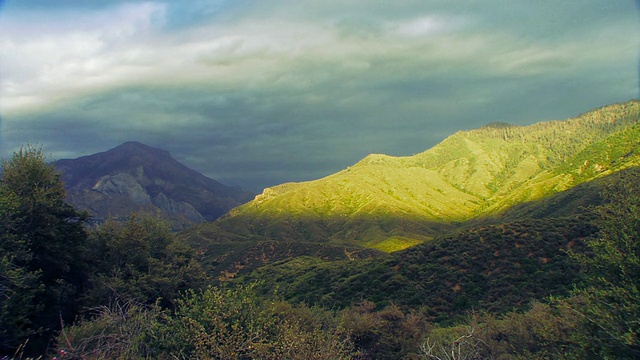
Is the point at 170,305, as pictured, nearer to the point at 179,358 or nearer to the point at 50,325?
the point at 50,325

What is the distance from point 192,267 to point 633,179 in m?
27.8

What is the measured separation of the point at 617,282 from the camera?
13578 mm

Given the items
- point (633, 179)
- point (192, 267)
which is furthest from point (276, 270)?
point (633, 179)

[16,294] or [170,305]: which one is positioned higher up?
[16,294]

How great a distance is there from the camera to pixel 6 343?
17.2 meters

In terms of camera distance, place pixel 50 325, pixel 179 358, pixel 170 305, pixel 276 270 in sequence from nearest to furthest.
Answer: pixel 179 358 < pixel 50 325 < pixel 170 305 < pixel 276 270

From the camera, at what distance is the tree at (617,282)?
39.0 feet

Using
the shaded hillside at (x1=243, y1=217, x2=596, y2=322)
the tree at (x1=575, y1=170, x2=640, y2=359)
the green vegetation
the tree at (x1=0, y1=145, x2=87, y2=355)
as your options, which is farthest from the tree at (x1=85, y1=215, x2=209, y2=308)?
the tree at (x1=575, y1=170, x2=640, y2=359)

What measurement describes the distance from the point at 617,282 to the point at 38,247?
89.4ft

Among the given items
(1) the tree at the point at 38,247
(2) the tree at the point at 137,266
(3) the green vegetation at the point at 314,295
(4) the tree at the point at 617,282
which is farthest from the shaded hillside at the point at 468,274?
(4) the tree at the point at 617,282

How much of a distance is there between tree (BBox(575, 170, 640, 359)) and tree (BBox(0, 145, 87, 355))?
20760 millimetres

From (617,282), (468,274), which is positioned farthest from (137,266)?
(468,274)

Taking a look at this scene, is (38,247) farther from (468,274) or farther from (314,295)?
(468,274)

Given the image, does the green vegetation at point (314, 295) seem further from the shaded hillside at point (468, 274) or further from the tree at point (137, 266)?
the shaded hillside at point (468, 274)
